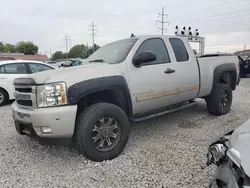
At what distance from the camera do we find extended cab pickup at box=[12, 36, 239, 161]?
123 inches

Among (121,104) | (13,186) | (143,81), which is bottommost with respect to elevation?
(13,186)

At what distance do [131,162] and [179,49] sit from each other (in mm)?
2571

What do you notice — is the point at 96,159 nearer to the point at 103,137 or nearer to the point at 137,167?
the point at 103,137

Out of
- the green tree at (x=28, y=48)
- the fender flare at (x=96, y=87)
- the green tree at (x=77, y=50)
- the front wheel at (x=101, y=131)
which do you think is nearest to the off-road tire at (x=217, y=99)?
the fender flare at (x=96, y=87)

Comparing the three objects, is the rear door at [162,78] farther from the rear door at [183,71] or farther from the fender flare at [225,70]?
the fender flare at [225,70]

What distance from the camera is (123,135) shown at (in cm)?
362

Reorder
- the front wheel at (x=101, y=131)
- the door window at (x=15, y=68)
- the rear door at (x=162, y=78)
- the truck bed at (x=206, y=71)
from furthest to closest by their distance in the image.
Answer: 1. the door window at (x=15, y=68)
2. the truck bed at (x=206, y=71)
3. the rear door at (x=162, y=78)
4. the front wheel at (x=101, y=131)

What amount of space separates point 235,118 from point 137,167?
3.36m

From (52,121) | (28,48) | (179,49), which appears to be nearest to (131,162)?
(52,121)

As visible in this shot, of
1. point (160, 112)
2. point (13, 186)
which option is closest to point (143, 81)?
point (160, 112)

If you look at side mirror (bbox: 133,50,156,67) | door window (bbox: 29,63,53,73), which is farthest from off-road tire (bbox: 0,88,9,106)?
side mirror (bbox: 133,50,156,67)

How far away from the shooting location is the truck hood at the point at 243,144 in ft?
5.13

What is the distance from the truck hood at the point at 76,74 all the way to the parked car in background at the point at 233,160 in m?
1.97

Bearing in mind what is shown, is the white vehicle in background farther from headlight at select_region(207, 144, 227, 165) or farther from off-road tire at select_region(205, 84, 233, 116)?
headlight at select_region(207, 144, 227, 165)
